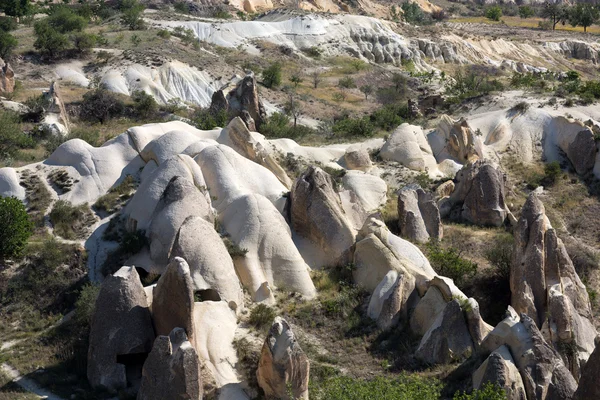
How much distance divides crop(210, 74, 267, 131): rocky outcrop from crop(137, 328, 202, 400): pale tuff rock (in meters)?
24.3

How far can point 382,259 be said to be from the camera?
83.1 feet

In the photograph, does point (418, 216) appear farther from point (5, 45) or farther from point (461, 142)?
point (5, 45)

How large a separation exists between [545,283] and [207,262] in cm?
1121

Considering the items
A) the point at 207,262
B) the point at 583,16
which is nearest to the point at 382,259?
the point at 207,262

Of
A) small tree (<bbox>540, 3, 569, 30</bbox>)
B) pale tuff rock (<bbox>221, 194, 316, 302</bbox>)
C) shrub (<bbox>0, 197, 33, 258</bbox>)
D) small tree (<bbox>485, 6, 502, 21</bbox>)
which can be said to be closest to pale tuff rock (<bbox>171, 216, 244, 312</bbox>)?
pale tuff rock (<bbox>221, 194, 316, 302</bbox>)

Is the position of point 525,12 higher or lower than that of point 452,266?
lower

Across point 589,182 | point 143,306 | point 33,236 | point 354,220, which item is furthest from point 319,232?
point 589,182

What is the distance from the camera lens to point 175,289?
782 inches

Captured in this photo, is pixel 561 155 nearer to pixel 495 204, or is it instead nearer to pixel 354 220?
pixel 495 204

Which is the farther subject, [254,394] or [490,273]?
[490,273]

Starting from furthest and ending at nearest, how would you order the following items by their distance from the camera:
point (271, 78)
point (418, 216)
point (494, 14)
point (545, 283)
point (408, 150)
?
point (494, 14)
point (271, 78)
point (408, 150)
point (418, 216)
point (545, 283)

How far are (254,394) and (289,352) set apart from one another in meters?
1.80

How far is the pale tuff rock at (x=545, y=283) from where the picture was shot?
2386 cm

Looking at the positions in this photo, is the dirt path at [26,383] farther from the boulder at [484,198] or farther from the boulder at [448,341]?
the boulder at [484,198]
